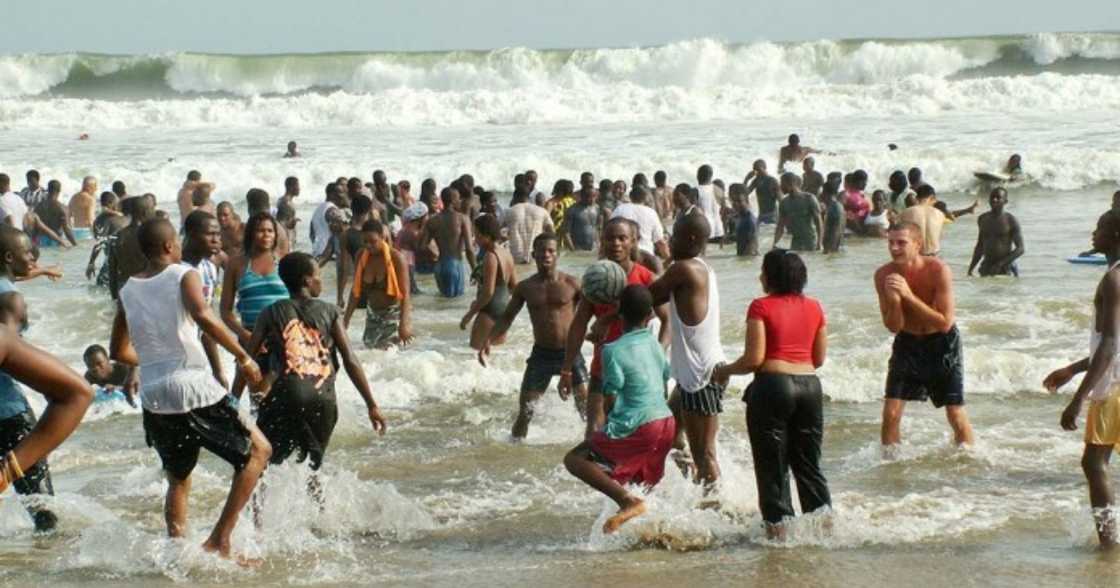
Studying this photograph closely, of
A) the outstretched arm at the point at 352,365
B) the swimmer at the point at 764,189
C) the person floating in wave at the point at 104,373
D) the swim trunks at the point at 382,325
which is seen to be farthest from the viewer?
the swimmer at the point at 764,189

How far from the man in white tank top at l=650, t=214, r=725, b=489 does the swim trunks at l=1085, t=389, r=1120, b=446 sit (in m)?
1.74

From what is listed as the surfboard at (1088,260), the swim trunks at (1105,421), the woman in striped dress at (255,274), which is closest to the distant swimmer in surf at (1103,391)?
the swim trunks at (1105,421)

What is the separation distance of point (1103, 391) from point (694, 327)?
1.92m

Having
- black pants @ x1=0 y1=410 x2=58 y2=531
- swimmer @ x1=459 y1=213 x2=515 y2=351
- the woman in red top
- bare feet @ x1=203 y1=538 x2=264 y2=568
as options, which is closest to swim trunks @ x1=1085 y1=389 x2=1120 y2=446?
the woman in red top

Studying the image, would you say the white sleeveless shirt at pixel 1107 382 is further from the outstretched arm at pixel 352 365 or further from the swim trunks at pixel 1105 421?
the outstretched arm at pixel 352 365

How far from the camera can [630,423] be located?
7.61 m

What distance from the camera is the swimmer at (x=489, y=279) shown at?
11.8 meters

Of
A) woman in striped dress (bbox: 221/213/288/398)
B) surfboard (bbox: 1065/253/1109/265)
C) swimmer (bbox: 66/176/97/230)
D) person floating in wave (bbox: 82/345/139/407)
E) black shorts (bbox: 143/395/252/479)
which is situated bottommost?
surfboard (bbox: 1065/253/1109/265)

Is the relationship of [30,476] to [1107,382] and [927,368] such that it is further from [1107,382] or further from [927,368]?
[1107,382]

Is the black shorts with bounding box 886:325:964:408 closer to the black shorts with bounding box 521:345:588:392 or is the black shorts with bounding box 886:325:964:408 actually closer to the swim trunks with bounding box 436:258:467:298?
the black shorts with bounding box 521:345:588:392

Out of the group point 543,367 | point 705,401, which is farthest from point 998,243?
point 705,401

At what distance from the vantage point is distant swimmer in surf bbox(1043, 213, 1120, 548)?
7176 millimetres

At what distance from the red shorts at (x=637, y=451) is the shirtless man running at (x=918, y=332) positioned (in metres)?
2.13

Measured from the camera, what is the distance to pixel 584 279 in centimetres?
827
